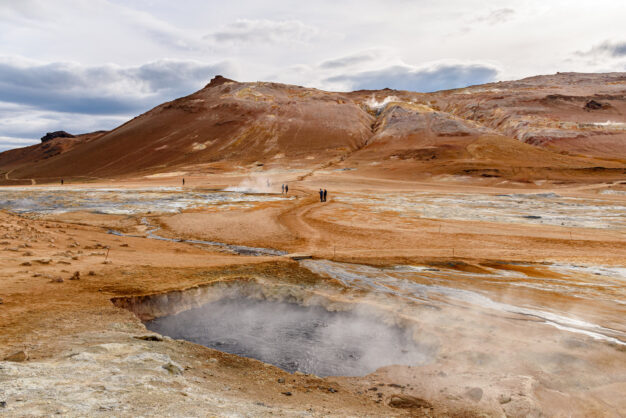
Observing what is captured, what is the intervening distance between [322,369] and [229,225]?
18294mm

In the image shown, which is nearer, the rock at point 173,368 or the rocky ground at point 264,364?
the rocky ground at point 264,364

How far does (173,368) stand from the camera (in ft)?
23.4

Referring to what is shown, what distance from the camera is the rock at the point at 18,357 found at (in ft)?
22.0

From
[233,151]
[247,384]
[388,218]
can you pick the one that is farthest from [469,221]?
[233,151]

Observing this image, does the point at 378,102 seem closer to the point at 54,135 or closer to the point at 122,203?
the point at 122,203

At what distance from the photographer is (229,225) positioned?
25.9 meters

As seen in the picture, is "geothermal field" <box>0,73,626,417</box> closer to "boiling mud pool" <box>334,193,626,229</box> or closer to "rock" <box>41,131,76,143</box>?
"boiling mud pool" <box>334,193,626,229</box>

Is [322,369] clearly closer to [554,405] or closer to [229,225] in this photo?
[554,405]

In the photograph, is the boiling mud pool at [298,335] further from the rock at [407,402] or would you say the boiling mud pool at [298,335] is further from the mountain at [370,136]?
the mountain at [370,136]

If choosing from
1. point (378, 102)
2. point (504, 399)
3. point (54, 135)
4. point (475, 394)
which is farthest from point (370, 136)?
point (54, 135)

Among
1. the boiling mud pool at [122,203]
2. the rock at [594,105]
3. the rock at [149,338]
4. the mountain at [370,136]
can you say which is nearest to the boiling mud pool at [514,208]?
the boiling mud pool at [122,203]

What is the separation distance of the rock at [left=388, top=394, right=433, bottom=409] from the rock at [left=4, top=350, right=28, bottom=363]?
21.1 ft

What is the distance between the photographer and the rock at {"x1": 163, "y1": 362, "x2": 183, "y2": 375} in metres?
7.02

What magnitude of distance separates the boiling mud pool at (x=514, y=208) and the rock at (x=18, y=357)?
27.2 metres
